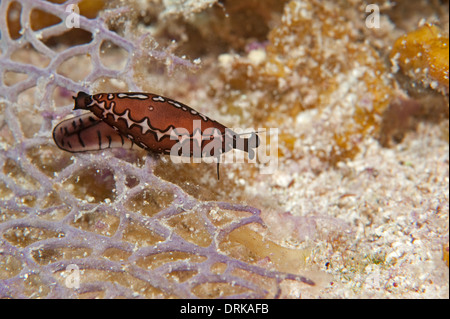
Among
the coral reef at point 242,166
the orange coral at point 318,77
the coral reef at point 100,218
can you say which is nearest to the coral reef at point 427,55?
the coral reef at point 242,166

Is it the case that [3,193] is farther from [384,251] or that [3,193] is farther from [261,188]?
[384,251]

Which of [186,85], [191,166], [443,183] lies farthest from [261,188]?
[443,183]

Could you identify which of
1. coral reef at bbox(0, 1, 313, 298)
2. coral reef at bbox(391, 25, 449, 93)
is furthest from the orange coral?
coral reef at bbox(0, 1, 313, 298)

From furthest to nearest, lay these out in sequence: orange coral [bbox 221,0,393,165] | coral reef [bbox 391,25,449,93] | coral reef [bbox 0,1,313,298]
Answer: orange coral [bbox 221,0,393,165] → coral reef [bbox 391,25,449,93] → coral reef [bbox 0,1,313,298]

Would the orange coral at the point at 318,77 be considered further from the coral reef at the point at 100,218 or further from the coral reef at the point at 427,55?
the coral reef at the point at 100,218

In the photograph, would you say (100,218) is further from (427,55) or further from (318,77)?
(427,55)

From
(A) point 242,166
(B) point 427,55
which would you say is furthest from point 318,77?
(A) point 242,166

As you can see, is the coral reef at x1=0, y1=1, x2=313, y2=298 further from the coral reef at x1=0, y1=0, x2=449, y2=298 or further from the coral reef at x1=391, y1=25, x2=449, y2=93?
the coral reef at x1=391, y1=25, x2=449, y2=93

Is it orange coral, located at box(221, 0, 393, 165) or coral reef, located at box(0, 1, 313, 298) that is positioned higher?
orange coral, located at box(221, 0, 393, 165)
